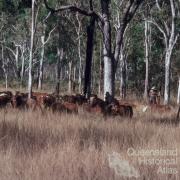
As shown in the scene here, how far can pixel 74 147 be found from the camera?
830 centimetres

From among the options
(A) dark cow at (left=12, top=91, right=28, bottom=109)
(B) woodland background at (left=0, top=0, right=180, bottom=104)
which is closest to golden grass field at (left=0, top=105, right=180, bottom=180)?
(A) dark cow at (left=12, top=91, right=28, bottom=109)

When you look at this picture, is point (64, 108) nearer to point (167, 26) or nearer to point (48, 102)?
point (48, 102)

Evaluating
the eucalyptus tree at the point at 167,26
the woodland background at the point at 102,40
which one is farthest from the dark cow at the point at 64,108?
the woodland background at the point at 102,40

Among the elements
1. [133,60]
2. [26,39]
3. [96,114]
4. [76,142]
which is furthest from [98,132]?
[26,39]

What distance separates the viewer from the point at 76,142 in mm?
8695

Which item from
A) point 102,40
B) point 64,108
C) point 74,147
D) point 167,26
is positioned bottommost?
point 74,147

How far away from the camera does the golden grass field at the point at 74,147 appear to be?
7.00 m

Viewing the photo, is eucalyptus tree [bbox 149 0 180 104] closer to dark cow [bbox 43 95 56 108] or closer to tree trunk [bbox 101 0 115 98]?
tree trunk [bbox 101 0 115 98]

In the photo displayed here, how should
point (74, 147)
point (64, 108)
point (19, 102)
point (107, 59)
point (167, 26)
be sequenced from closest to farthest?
1. point (74, 147)
2. point (64, 108)
3. point (19, 102)
4. point (107, 59)
5. point (167, 26)

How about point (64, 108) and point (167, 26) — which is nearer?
point (64, 108)

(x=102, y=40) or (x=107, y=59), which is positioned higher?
(x=102, y=40)

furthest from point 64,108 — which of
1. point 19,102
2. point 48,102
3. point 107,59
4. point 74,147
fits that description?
point 74,147

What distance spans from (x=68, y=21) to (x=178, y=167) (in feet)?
114

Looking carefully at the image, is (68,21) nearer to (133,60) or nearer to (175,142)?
(133,60)
